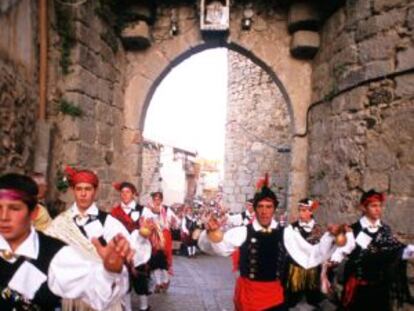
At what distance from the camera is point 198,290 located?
25.1 ft

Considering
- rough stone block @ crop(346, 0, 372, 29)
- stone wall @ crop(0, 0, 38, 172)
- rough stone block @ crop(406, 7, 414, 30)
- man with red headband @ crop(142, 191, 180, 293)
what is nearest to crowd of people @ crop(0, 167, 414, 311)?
man with red headband @ crop(142, 191, 180, 293)

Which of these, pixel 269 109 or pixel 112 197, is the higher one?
pixel 269 109

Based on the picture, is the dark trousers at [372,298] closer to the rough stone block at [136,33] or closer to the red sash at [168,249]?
the red sash at [168,249]

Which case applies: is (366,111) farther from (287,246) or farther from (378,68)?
(287,246)

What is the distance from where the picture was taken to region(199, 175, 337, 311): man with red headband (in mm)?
3863

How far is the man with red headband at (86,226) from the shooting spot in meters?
3.71

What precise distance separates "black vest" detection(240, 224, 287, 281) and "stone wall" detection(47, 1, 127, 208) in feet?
9.66

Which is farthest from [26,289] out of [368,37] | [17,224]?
[368,37]

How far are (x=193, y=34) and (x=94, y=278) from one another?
6.41 metres

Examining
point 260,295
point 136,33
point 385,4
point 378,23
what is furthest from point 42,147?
point 385,4

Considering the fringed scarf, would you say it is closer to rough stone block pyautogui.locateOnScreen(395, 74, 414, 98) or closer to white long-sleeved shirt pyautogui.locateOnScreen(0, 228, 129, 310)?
white long-sleeved shirt pyautogui.locateOnScreen(0, 228, 129, 310)

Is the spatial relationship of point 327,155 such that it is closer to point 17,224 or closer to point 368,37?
point 368,37

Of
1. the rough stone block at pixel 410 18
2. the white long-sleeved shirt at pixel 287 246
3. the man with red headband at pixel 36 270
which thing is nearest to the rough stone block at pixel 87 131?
the white long-sleeved shirt at pixel 287 246

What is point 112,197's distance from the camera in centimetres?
768
